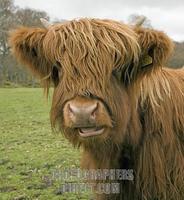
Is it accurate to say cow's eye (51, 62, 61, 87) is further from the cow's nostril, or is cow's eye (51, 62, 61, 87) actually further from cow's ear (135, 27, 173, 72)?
cow's ear (135, 27, 173, 72)

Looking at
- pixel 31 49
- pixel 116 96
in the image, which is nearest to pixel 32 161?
pixel 31 49

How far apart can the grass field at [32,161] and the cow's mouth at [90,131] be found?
121cm

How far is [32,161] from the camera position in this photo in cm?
1005

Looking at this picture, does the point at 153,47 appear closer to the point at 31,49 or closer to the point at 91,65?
the point at 91,65

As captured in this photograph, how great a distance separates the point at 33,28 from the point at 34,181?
4068mm

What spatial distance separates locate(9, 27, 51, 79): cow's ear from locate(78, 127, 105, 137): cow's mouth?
81 cm

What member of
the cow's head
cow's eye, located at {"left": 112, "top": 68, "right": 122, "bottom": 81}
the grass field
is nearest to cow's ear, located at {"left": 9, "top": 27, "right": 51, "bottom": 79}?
the cow's head

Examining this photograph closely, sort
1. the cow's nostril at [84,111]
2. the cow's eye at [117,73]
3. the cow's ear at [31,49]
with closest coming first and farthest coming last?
1. the cow's nostril at [84,111]
2. the cow's eye at [117,73]
3. the cow's ear at [31,49]

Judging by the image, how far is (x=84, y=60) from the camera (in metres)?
4.23

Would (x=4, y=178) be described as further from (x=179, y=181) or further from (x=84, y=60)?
(x=84, y=60)

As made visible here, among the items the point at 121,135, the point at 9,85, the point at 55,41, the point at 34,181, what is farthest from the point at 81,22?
the point at 9,85

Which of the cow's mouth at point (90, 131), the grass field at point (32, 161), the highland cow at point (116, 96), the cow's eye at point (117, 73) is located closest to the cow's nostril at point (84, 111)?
the highland cow at point (116, 96)

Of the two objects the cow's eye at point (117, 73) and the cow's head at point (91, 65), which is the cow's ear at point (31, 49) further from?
the cow's eye at point (117, 73)

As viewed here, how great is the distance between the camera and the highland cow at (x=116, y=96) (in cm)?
418
